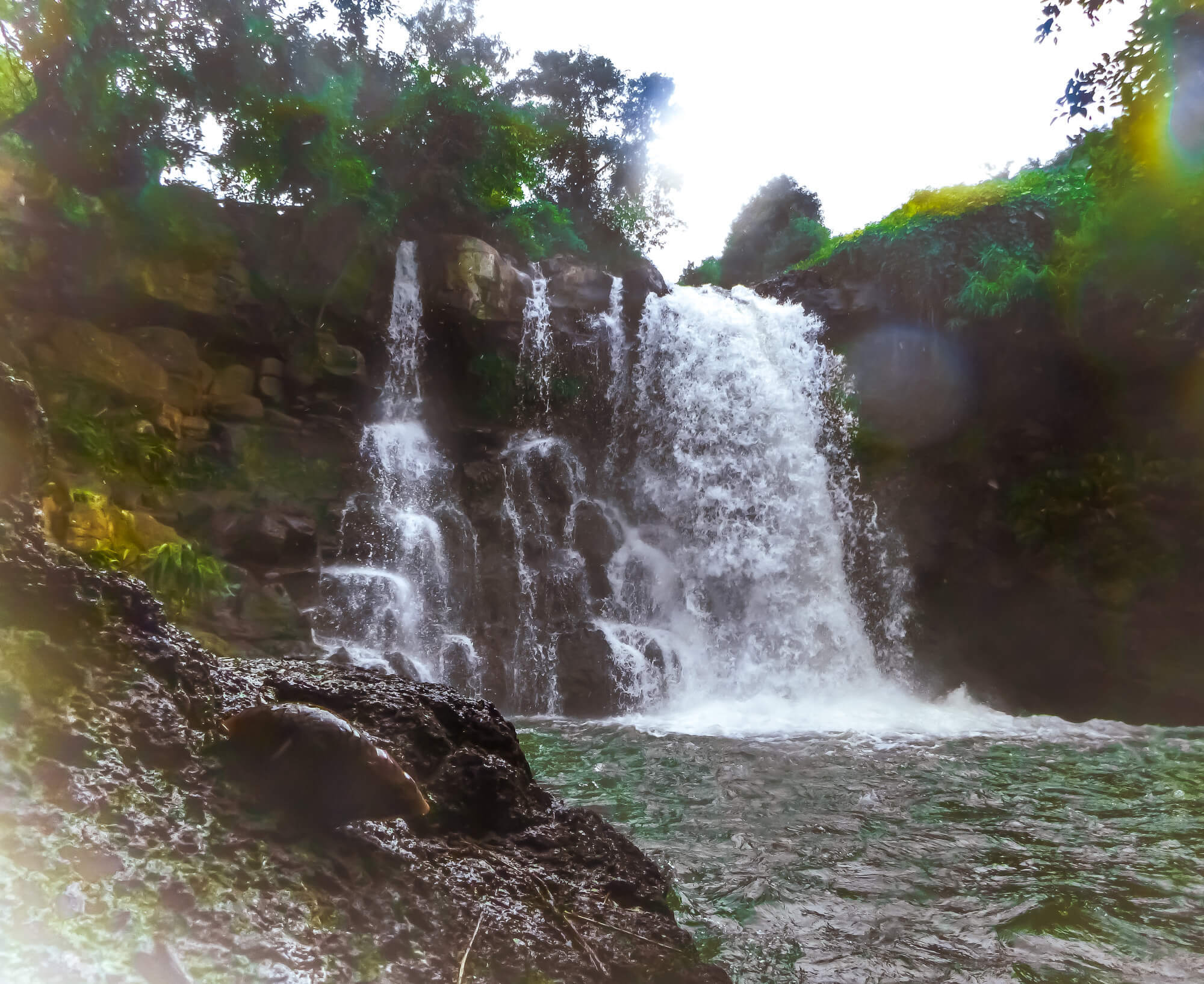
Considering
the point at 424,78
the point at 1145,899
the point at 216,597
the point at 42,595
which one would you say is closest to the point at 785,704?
the point at 1145,899

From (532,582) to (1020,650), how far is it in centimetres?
756

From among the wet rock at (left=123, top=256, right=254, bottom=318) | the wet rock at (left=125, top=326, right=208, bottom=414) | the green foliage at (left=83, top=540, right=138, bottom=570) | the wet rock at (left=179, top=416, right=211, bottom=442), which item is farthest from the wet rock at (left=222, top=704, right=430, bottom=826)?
the wet rock at (left=123, top=256, right=254, bottom=318)

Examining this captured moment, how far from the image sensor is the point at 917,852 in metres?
4.04

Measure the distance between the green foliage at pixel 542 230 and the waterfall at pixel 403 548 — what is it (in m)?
2.54

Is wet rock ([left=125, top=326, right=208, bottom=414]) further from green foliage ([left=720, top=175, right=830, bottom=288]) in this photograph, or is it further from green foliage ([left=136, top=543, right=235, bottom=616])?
green foliage ([left=720, top=175, right=830, bottom=288])

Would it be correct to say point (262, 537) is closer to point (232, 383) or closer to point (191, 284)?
point (232, 383)

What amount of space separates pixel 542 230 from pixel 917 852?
52.9 feet

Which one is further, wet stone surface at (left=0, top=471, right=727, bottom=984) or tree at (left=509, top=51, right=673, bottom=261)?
tree at (left=509, top=51, right=673, bottom=261)

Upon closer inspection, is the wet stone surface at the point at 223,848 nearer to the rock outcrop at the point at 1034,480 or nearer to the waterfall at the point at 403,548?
the waterfall at the point at 403,548

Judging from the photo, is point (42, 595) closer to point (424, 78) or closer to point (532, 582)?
point (532, 582)

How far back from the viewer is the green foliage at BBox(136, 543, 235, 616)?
24.7ft

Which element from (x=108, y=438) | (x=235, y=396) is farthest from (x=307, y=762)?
(x=235, y=396)

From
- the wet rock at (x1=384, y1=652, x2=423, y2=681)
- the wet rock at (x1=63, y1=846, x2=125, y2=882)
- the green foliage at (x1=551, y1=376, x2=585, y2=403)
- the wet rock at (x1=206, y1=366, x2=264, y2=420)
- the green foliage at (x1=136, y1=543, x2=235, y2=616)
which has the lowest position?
the wet rock at (x1=63, y1=846, x2=125, y2=882)

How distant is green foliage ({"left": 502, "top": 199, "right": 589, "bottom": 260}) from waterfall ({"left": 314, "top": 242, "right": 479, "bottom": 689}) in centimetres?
254
